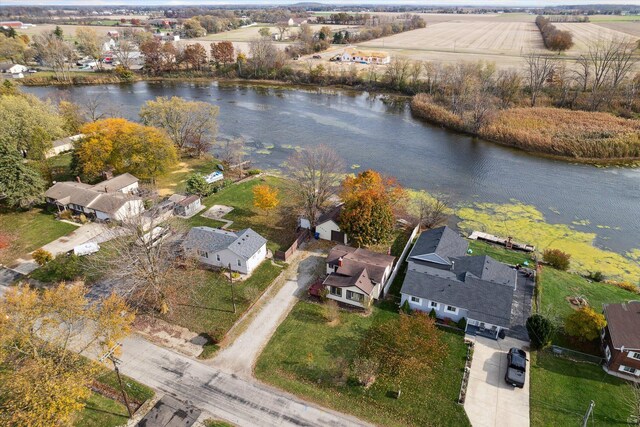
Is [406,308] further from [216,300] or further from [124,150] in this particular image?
[124,150]

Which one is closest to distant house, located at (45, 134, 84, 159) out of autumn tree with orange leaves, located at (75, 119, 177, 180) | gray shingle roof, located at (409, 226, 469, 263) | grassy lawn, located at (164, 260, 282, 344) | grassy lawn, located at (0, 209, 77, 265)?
autumn tree with orange leaves, located at (75, 119, 177, 180)

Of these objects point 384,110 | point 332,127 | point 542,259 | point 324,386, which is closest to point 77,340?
point 324,386

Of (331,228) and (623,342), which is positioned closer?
(623,342)

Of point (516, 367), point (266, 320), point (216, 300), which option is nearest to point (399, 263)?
point (516, 367)

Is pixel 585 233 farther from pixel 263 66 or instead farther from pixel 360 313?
pixel 263 66

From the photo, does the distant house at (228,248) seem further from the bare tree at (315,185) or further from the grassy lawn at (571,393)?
the grassy lawn at (571,393)

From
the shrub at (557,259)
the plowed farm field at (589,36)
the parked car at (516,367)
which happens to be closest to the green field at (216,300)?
the parked car at (516,367)
